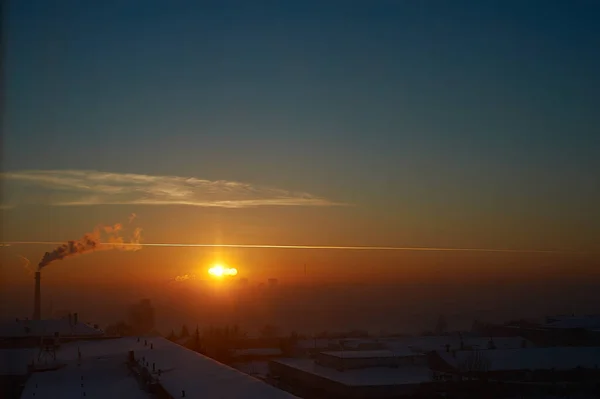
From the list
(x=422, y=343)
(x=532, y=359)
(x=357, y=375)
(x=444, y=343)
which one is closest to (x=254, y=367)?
(x=357, y=375)

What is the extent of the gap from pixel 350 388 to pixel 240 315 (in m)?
49.5

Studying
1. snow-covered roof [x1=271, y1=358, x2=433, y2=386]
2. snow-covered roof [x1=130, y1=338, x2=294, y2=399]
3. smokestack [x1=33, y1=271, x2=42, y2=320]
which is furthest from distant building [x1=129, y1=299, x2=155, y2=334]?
snow-covered roof [x1=130, y1=338, x2=294, y2=399]

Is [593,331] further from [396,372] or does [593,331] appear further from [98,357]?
[98,357]

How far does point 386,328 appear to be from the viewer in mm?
74375

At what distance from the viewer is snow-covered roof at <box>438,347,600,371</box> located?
2798 cm

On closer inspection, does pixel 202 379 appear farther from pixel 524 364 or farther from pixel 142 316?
pixel 142 316

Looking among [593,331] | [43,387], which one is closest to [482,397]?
[43,387]

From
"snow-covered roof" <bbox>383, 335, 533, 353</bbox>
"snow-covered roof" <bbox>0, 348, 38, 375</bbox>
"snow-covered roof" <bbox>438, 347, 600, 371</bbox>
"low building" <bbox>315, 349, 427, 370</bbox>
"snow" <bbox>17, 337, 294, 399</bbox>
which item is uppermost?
"snow" <bbox>17, 337, 294, 399</bbox>

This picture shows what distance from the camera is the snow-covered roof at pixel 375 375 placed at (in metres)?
23.9

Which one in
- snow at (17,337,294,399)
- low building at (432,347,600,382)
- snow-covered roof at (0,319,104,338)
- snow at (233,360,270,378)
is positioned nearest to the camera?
snow at (17,337,294,399)

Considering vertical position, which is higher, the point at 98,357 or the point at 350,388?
the point at 98,357

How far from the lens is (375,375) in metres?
25.8

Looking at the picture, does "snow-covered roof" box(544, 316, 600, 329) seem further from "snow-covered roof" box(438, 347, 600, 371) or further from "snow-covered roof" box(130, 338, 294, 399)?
"snow-covered roof" box(130, 338, 294, 399)

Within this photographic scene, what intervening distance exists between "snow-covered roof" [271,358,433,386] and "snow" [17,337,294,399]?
646 cm
